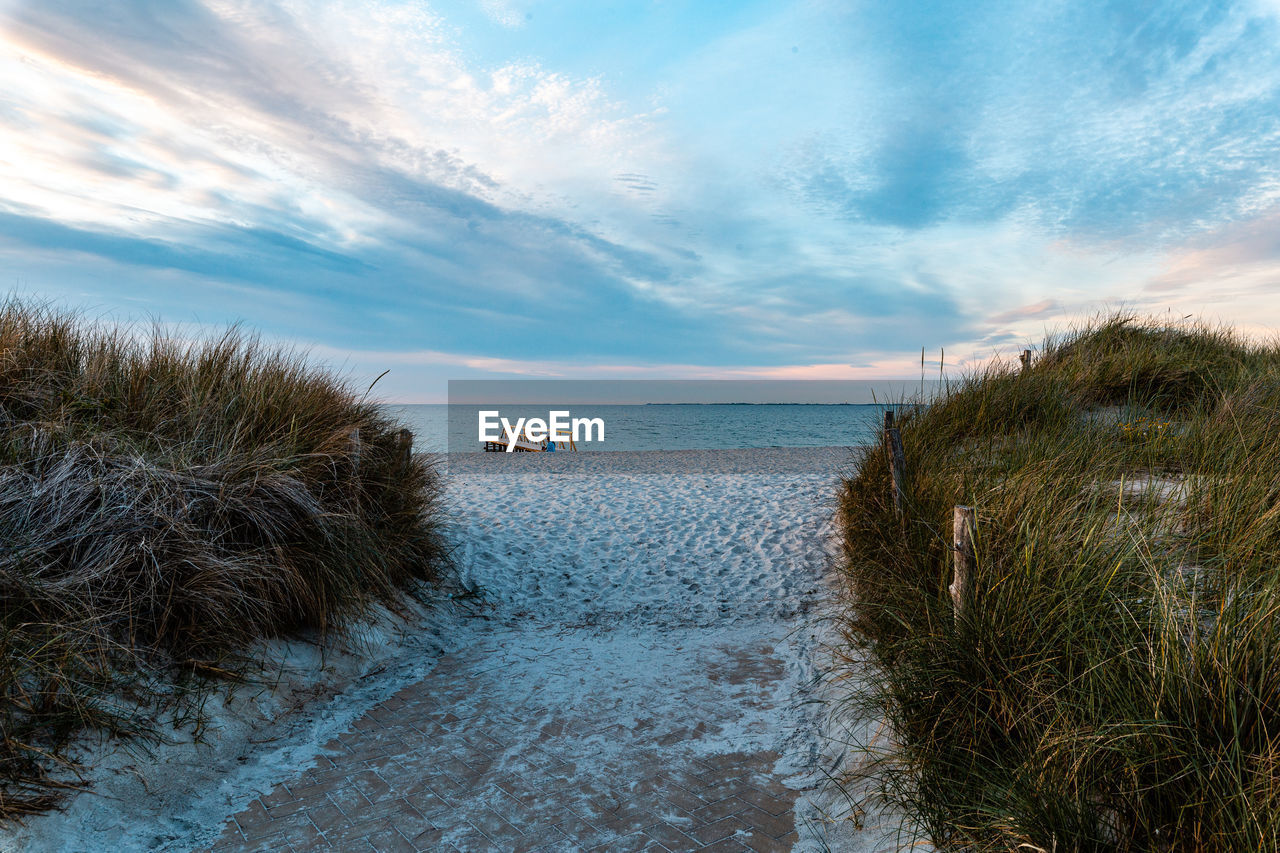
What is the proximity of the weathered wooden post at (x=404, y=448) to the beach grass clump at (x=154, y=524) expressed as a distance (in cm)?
36

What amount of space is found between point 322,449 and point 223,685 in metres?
2.23

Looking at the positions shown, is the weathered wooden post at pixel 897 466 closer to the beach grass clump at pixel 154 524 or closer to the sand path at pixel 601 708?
the sand path at pixel 601 708

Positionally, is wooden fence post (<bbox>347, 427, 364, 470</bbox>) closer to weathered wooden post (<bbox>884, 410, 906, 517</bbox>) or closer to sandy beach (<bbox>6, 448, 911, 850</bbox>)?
sandy beach (<bbox>6, 448, 911, 850</bbox>)

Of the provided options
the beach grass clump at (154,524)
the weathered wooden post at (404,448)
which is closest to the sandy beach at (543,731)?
the beach grass clump at (154,524)

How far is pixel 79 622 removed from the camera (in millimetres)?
4000

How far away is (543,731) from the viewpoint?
4707mm

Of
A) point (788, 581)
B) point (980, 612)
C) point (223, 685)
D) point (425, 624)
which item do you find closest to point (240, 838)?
point (223, 685)

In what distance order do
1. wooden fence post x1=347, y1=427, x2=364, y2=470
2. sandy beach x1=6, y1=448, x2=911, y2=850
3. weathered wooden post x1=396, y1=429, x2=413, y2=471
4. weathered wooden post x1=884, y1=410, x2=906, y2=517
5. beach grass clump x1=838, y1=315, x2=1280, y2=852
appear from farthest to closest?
1. weathered wooden post x1=396, y1=429, x2=413, y2=471
2. weathered wooden post x1=884, y1=410, x2=906, y2=517
3. wooden fence post x1=347, y1=427, x2=364, y2=470
4. sandy beach x1=6, y1=448, x2=911, y2=850
5. beach grass clump x1=838, y1=315, x2=1280, y2=852

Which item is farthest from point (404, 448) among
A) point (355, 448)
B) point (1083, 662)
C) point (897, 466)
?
point (1083, 662)

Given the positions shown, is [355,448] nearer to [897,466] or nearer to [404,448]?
[404,448]

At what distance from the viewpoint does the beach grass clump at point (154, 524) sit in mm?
3916

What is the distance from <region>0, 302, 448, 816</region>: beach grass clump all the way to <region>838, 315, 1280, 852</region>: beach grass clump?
4144 mm

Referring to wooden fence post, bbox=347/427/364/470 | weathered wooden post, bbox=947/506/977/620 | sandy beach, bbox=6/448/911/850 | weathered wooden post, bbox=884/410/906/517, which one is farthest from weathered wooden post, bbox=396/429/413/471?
weathered wooden post, bbox=947/506/977/620

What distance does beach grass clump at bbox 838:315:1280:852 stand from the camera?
263 cm
